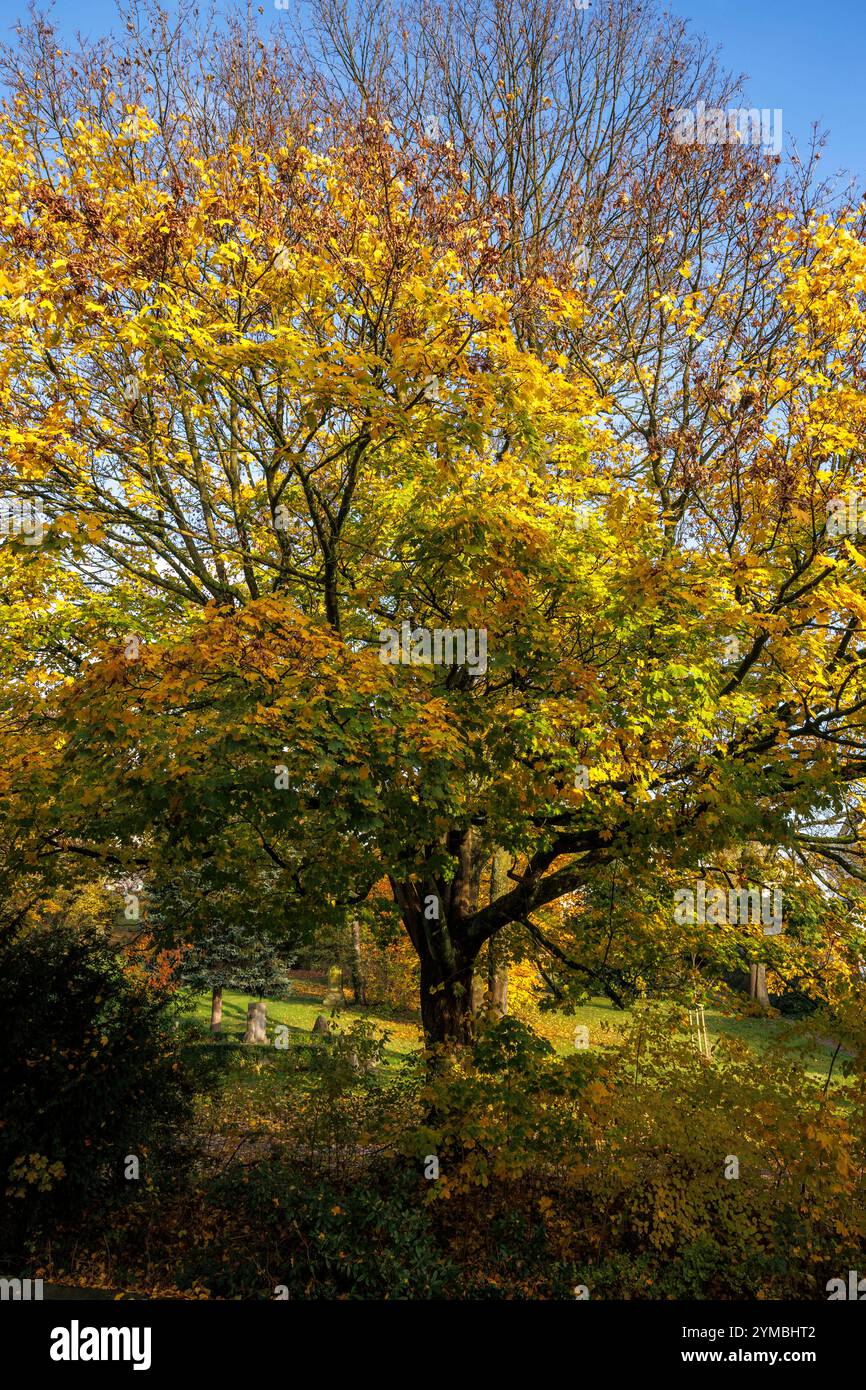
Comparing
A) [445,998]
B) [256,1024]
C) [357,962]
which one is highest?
[445,998]

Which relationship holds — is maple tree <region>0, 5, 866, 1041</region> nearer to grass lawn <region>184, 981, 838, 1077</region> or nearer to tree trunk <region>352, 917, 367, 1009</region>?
tree trunk <region>352, 917, 367, 1009</region>

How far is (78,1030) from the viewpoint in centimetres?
792

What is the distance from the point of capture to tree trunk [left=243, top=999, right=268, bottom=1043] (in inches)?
844

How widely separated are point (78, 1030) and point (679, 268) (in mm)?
11479

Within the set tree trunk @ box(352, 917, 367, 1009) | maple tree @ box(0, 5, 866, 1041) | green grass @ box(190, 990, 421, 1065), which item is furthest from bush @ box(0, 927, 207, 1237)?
green grass @ box(190, 990, 421, 1065)

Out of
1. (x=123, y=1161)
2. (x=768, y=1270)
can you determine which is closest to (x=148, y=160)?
(x=123, y=1161)

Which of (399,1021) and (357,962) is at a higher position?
(357,962)

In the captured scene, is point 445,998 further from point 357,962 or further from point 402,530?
point 357,962

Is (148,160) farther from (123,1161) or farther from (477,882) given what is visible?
(123,1161)

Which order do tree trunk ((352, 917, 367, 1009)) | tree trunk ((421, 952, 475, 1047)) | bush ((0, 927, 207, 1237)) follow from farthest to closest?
tree trunk ((352, 917, 367, 1009)), tree trunk ((421, 952, 475, 1047)), bush ((0, 927, 207, 1237))

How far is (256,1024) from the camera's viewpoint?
21.7 metres

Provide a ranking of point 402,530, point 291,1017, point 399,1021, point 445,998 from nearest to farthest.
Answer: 1. point 402,530
2. point 445,998
3. point 399,1021
4. point 291,1017

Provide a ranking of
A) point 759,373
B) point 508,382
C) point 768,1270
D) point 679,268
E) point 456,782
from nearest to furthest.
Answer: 1. point 768,1270
2. point 508,382
3. point 456,782
4. point 759,373
5. point 679,268

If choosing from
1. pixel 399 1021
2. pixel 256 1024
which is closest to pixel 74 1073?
Result: pixel 256 1024
